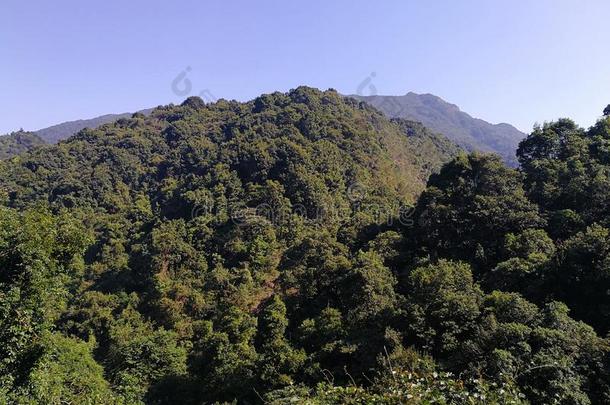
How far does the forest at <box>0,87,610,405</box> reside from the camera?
28.3 ft

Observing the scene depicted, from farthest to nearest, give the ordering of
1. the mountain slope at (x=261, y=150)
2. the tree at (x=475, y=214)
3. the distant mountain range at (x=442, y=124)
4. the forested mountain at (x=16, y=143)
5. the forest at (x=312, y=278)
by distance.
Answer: the distant mountain range at (x=442, y=124), the forested mountain at (x=16, y=143), the mountain slope at (x=261, y=150), the tree at (x=475, y=214), the forest at (x=312, y=278)

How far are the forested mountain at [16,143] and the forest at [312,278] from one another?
50793 mm

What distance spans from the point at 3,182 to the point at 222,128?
92.4 feet

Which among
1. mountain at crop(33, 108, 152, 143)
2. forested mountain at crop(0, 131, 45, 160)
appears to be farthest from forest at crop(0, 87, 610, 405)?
mountain at crop(33, 108, 152, 143)

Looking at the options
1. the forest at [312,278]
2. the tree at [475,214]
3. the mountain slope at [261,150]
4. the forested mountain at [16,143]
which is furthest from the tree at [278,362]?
the forested mountain at [16,143]

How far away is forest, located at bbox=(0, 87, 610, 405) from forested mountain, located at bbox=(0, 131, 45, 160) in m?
50.8

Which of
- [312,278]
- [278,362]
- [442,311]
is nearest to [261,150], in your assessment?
[312,278]

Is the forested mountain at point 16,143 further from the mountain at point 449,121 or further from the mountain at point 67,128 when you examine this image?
the mountain at point 449,121

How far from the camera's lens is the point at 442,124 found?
137 metres

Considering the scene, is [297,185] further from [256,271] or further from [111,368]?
[111,368]

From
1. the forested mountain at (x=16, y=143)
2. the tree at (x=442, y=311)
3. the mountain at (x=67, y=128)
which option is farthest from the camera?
the mountain at (x=67, y=128)

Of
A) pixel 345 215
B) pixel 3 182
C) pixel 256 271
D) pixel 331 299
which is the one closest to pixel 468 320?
pixel 331 299

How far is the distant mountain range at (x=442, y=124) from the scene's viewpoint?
410 feet

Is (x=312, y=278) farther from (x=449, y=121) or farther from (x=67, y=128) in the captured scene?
(x=67, y=128)
